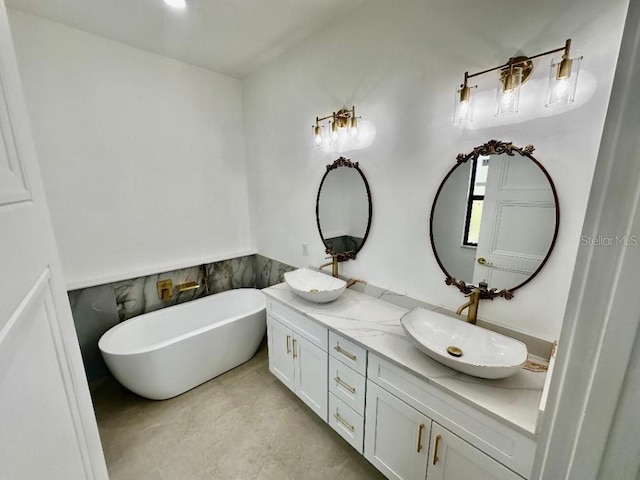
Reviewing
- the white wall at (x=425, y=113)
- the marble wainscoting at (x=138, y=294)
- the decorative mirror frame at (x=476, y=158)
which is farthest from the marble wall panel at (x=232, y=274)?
the decorative mirror frame at (x=476, y=158)

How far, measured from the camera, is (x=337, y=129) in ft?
6.36

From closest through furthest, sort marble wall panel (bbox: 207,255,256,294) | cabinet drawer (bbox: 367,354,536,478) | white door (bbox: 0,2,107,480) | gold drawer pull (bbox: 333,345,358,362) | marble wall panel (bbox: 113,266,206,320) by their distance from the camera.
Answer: white door (bbox: 0,2,107,480) → cabinet drawer (bbox: 367,354,536,478) → gold drawer pull (bbox: 333,345,358,362) → marble wall panel (bbox: 113,266,206,320) → marble wall panel (bbox: 207,255,256,294)

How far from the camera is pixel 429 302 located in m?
1.65

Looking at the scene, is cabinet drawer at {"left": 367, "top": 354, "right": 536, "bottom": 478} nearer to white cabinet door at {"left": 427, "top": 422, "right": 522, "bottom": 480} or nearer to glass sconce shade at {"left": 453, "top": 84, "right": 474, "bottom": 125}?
white cabinet door at {"left": 427, "top": 422, "right": 522, "bottom": 480}

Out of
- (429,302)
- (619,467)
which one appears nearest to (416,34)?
(429,302)

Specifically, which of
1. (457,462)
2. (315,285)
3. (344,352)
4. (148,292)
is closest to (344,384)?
(344,352)

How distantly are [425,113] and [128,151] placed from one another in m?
2.37

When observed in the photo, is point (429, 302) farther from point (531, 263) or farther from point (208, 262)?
point (208, 262)

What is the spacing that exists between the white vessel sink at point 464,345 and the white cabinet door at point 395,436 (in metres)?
0.32

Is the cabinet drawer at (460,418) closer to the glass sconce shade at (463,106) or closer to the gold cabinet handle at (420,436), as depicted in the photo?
the gold cabinet handle at (420,436)

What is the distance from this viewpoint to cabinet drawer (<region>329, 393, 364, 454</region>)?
1555 millimetres

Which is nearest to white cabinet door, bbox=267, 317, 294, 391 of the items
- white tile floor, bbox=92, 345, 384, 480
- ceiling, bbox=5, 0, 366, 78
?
white tile floor, bbox=92, 345, 384, 480

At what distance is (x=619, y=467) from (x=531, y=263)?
1094mm

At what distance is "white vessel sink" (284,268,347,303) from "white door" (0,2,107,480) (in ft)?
4.01
